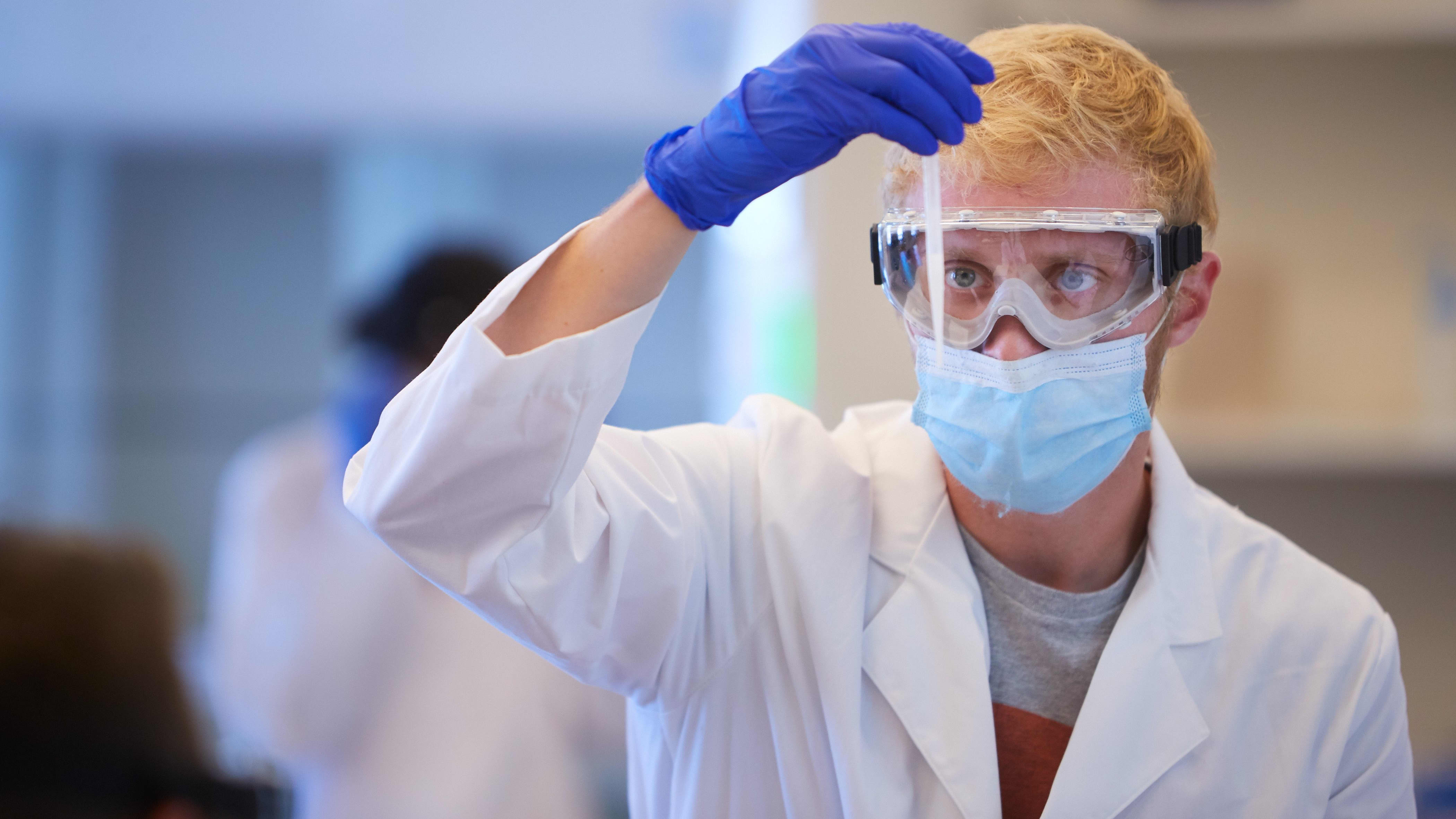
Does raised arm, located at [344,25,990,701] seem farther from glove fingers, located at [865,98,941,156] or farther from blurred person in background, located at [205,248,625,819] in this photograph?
blurred person in background, located at [205,248,625,819]

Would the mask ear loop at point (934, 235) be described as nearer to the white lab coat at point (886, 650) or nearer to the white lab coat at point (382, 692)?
the white lab coat at point (886, 650)

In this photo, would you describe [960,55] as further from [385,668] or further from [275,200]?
[275,200]

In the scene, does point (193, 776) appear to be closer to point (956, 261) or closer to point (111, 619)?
point (111, 619)

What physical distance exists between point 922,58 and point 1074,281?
0.32m

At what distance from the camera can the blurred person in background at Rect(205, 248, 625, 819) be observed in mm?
1763

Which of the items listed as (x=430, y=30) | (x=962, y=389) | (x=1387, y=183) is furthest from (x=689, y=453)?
(x=430, y=30)

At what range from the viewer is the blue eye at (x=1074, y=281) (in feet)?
3.28

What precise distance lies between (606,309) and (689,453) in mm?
269

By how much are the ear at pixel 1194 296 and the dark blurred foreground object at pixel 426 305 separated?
1.14 m

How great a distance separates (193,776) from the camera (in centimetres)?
112

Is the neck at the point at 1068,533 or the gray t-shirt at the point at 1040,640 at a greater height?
the neck at the point at 1068,533

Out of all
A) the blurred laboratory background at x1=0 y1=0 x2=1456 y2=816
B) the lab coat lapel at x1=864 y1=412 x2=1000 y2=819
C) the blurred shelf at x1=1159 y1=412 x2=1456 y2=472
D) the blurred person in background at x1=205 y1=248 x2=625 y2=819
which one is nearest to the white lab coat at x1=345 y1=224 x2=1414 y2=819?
the lab coat lapel at x1=864 y1=412 x2=1000 y2=819

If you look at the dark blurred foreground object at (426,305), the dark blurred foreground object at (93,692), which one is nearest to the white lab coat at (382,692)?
the dark blurred foreground object at (426,305)

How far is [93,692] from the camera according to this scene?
1038mm
